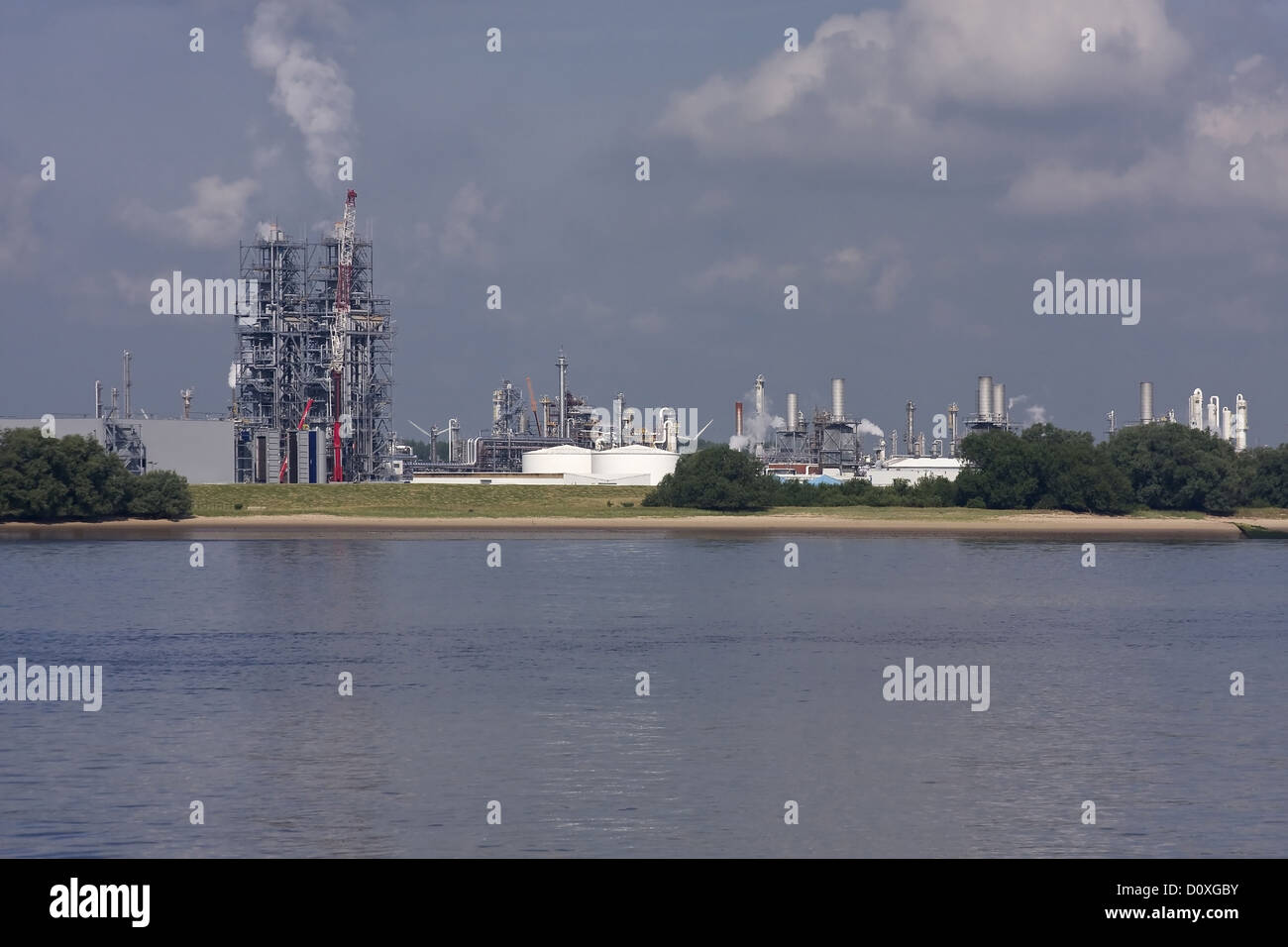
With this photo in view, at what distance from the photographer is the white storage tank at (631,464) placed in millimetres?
145625

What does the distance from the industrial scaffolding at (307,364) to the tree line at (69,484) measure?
1813cm

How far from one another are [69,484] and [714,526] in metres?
47.7

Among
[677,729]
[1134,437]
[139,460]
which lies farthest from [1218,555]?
[139,460]

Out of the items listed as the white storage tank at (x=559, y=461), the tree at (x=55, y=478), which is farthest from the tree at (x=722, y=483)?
the tree at (x=55, y=478)

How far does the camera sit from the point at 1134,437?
414ft

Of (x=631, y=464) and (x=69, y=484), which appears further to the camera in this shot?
(x=631, y=464)

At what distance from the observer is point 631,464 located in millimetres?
146875

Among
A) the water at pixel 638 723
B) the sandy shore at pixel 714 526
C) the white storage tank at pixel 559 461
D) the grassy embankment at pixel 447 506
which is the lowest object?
the water at pixel 638 723

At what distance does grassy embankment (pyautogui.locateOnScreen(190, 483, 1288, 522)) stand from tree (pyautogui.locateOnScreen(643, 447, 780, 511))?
137 centimetres

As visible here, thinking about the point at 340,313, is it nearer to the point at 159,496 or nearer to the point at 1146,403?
the point at 159,496

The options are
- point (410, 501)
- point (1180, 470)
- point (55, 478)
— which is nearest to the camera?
point (55, 478)

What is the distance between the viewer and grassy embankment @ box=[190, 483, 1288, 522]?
117 metres

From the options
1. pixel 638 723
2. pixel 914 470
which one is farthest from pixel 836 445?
pixel 638 723

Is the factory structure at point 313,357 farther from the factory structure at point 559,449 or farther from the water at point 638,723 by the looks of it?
the water at point 638,723
